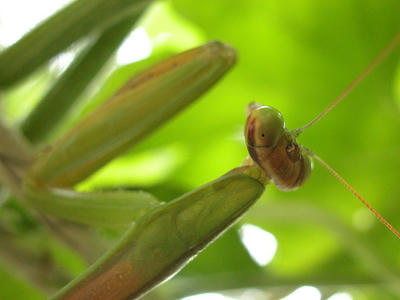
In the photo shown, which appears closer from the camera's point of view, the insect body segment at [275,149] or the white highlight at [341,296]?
the insect body segment at [275,149]

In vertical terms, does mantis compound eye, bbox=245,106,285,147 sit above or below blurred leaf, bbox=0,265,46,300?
below

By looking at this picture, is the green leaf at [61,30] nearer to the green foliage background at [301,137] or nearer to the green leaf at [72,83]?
the green leaf at [72,83]

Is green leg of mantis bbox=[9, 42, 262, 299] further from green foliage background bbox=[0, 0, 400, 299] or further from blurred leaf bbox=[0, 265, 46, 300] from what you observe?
blurred leaf bbox=[0, 265, 46, 300]

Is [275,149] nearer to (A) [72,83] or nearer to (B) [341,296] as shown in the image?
(A) [72,83]

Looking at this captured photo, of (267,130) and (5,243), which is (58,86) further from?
(267,130)

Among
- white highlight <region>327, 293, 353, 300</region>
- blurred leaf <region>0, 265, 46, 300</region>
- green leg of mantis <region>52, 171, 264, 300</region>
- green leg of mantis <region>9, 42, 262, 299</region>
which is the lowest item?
white highlight <region>327, 293, 353, 300</region>

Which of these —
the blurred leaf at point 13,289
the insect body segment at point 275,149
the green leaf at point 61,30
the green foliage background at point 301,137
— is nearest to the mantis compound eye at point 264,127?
the insect body segment at point 275,149

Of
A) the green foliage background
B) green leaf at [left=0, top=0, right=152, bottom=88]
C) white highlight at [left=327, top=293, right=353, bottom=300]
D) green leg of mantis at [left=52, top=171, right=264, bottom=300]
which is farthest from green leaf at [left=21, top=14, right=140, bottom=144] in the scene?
white highlight at [left=327, top=293, right=353, bottom=300]
